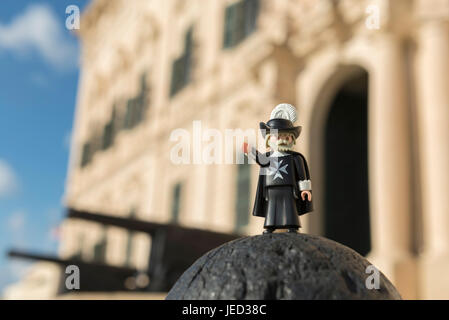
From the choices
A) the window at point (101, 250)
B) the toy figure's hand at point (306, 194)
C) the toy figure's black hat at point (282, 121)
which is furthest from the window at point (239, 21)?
the toy figure's hand at point (306, 194)

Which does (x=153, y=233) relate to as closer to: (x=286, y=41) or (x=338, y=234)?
(x=338, y=234)

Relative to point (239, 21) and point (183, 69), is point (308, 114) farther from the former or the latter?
point (183, 69)

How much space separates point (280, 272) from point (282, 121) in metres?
0.81

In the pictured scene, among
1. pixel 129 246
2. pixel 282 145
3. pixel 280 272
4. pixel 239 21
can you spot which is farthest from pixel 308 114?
pixel 280 272

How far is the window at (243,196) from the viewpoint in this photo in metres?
12.3

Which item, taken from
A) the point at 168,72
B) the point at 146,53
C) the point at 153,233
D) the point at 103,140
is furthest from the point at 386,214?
the point at 103,140

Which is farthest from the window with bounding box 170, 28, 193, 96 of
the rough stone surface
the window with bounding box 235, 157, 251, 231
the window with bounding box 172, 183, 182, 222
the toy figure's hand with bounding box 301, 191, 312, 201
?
the rough stone surface

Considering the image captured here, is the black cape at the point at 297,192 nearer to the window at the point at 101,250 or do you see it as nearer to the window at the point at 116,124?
the window at the point at 116,124

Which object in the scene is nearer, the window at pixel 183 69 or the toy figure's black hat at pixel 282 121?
the toy figure's black hat at pixel 282 121

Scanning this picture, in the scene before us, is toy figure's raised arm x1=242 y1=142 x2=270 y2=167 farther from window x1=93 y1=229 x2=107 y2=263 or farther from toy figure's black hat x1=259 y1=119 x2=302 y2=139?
window x1=93 y1=229 x2=107 y2=263

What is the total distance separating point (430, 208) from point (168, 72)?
36.5ft

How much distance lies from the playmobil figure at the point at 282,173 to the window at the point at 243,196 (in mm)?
9275

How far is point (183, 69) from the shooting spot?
16969 millimetres
